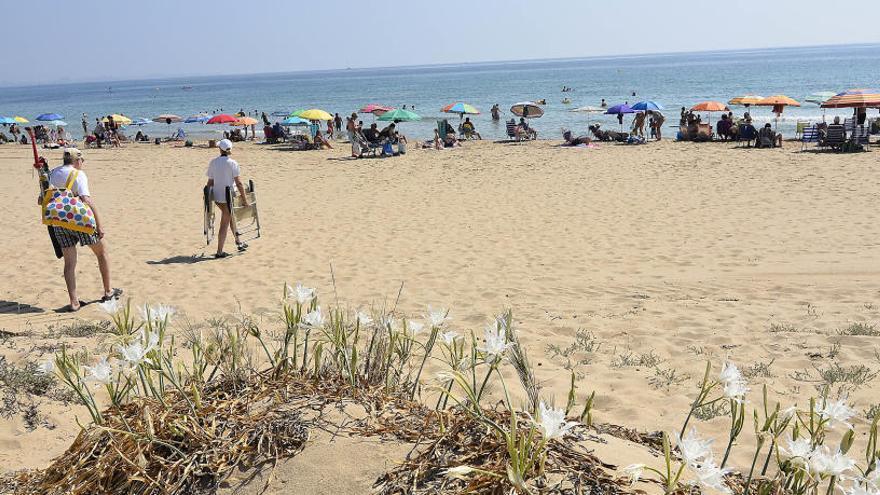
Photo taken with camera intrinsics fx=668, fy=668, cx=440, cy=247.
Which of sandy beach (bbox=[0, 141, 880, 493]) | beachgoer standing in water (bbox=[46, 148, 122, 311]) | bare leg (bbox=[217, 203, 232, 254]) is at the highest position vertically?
beachgoer standing in water (bbox=[46, 148, 122, 311])

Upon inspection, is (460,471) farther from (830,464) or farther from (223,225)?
(223,225)

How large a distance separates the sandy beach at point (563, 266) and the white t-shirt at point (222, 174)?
2.48 ft

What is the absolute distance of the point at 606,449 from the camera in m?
2.12

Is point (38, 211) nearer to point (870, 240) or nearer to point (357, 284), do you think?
point (357, 284)

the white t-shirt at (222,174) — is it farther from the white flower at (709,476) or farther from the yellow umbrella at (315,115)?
the yellow umbrella at (315,115)

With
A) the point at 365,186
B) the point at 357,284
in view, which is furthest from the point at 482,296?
the point at 365,186

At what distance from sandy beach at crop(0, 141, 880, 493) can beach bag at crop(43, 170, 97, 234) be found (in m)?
0.76

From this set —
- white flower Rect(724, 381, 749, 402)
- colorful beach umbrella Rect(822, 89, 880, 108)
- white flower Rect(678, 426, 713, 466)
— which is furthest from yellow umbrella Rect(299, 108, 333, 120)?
white flower Rect(678, 426, 713, 466)

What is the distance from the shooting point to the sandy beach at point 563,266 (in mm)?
4020

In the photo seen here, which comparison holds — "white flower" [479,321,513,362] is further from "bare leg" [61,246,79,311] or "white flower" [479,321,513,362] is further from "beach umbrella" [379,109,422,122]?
"beach umbrella" [379,109,422,122]

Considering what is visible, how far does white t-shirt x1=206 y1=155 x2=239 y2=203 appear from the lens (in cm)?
743

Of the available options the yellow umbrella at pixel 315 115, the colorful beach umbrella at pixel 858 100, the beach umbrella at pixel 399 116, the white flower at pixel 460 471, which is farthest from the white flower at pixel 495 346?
the yellow umbrella at pixel 315 115

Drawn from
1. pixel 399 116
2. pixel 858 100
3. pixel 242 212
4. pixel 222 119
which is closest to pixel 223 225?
pixel 242 212

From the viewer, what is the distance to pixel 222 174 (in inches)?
293
